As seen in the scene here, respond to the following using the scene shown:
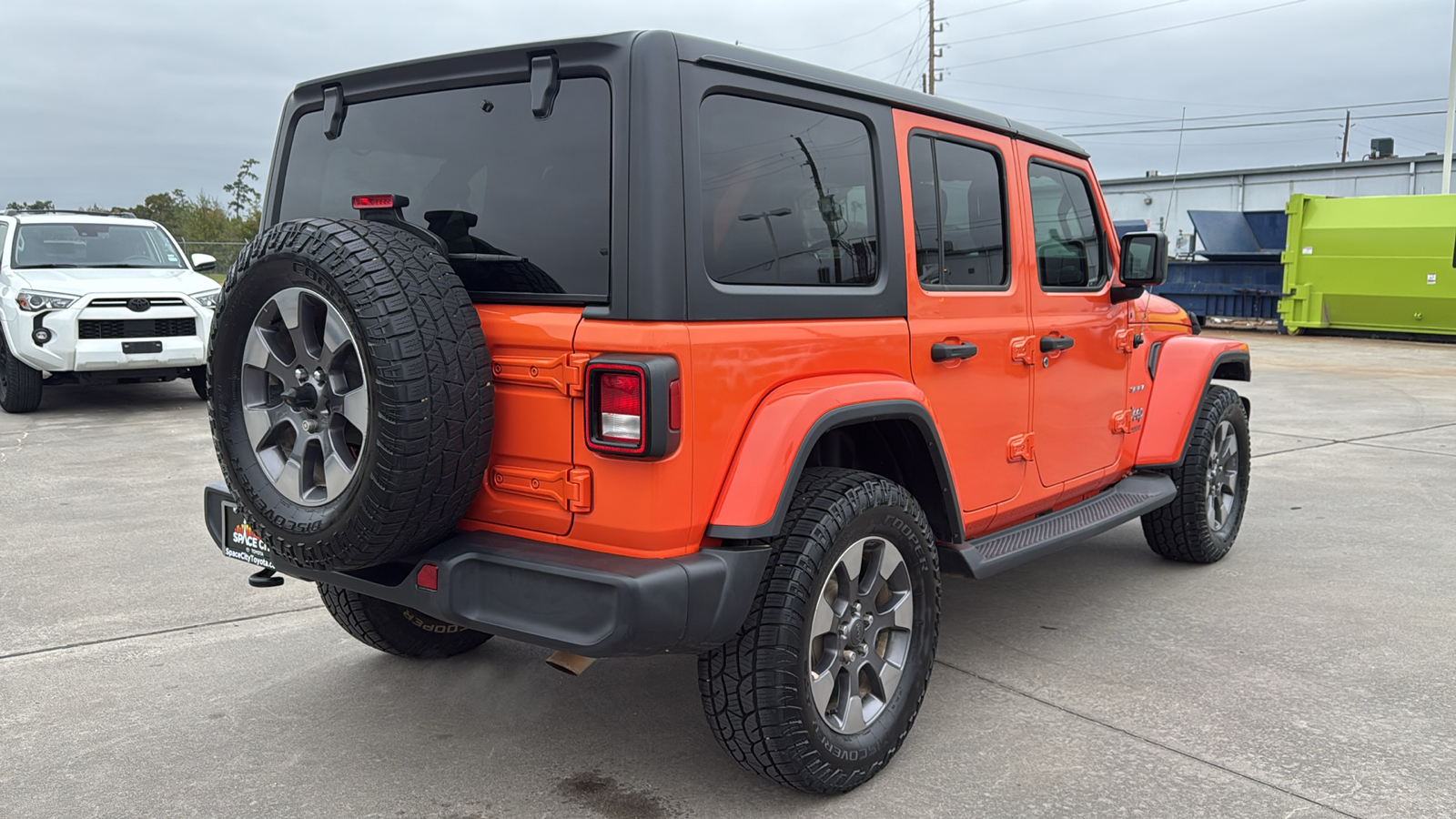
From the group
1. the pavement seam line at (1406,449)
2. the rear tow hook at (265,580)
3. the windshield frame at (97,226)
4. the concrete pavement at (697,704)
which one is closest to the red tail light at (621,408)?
the concrete pavement at (697,704)

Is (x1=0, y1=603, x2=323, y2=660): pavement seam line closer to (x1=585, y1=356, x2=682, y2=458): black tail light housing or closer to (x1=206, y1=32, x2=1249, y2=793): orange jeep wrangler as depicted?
(x1=206, y1=32, x2=1249, y2=793): orange jeep wrangler

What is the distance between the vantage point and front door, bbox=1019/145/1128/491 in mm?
4133

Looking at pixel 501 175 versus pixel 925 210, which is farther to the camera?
pixel 925 210

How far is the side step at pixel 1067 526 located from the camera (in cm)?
368

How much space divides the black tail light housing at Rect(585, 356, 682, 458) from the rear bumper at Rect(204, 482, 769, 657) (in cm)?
29

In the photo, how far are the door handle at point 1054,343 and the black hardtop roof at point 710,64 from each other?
79 cm

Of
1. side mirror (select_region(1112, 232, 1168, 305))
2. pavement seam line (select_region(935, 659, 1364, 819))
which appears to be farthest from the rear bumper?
side mirror (select_region(1112, 232, 1168, 305))

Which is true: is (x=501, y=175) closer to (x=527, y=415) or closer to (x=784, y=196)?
(x=527, y=415)

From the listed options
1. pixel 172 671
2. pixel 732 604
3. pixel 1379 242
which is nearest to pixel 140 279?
pixel 172 671

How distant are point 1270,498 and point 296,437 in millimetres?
6027

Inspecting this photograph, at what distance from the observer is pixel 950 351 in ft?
11.5

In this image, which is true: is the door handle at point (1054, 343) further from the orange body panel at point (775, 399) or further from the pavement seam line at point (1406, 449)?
the pavement seam line at point (1406, 449)

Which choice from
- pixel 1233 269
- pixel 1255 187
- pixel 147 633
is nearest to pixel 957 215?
pixel 147 633

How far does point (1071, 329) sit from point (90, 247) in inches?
396
